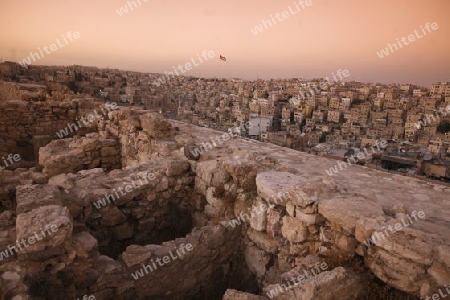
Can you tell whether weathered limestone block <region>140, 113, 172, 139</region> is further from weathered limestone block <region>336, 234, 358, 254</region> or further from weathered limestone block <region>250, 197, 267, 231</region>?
weathered limestone block <region>336, 234, 358, 254</region>

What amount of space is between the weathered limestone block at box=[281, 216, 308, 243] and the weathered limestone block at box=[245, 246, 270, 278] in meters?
0.54

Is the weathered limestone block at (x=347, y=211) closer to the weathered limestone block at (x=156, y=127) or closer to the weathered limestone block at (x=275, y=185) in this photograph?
the weathered limestone block at (x=275, y=185)

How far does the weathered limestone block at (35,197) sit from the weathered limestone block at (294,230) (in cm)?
269

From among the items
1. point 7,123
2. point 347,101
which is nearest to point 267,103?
point 347,101

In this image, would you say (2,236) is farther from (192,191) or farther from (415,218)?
(415,218)

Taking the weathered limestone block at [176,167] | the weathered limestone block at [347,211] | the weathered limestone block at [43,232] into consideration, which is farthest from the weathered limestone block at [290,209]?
the weathered limestone block at [43,232]

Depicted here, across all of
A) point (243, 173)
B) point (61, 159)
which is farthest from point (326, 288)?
point (61, 159)

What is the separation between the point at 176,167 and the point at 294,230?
236 cm

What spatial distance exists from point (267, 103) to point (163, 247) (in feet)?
186

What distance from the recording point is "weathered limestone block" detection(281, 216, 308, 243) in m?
3.27

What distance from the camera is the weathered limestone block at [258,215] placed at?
3.71m

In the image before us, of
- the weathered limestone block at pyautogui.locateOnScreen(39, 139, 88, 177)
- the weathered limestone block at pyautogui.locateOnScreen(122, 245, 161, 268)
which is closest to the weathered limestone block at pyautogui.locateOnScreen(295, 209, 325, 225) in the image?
Answer: the weathered limestone block at pyautogui.locateOnScreen(122, 245, 161, 268)

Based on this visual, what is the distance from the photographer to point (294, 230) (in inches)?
131

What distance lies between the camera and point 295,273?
285 centimetres
